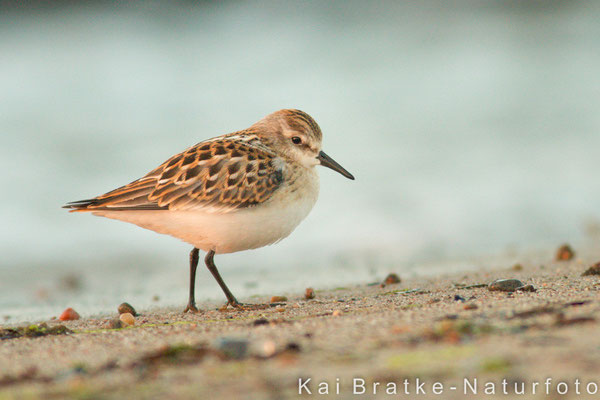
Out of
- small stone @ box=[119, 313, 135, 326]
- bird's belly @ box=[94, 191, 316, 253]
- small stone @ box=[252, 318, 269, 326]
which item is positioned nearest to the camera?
small stone @ box=[252, 318, 269, 326]

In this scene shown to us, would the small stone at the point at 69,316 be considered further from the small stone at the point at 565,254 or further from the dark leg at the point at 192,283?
the small stone at the point at 565,254

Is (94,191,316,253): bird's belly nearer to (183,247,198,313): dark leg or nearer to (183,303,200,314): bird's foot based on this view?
(183,247,198,313): dark leg

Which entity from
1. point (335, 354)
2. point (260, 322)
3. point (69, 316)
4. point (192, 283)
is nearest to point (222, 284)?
point (192, 283)

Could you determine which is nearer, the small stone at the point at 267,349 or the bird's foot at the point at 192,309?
the small stone at the point at 267,349

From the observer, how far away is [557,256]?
24.2 feet

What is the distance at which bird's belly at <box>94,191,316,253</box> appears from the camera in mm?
5293

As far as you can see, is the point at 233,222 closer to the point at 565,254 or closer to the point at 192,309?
the point at 192,309

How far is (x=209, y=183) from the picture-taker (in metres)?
5.39

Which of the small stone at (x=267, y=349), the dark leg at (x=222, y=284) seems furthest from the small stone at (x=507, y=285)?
the small stone at (x=267, y=349)

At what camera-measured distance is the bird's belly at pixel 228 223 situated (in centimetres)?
529

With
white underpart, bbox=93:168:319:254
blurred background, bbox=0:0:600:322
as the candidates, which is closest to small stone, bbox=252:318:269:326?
white underpart, bbox=93:168:319:254

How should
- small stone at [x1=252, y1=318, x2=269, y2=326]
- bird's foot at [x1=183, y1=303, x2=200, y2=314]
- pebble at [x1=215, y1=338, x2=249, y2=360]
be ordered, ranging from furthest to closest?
bird's foot at [x1=183, y1=303, x2=200, y2=314] < small stone at [x1=252, y1=318, x2=269, y2=326] < pebble at [x1=215, y1=338, x2=249, y2=360]

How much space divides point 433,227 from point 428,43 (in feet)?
33.1

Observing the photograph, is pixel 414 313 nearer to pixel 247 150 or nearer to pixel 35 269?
pixel 247 150
